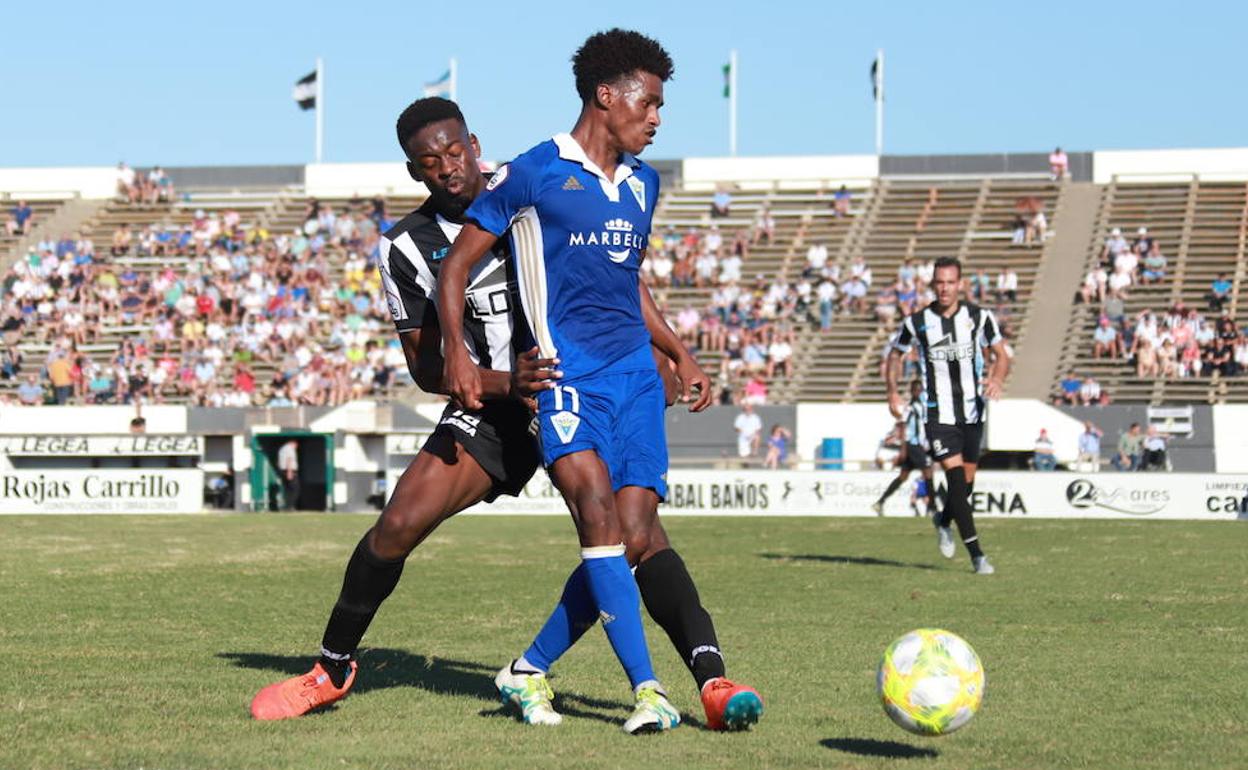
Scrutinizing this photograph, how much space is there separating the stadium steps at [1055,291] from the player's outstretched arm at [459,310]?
30929 mm

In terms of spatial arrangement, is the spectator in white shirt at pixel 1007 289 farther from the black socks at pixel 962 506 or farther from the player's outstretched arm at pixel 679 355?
the player's outstretched arm at pixel 679 355

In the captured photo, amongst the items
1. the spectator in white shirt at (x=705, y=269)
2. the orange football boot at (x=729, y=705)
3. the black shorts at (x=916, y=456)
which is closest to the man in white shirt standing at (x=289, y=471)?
the spectator in white shirt at (x=705, y=269)

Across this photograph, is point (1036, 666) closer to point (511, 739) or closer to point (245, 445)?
point (511, 739)

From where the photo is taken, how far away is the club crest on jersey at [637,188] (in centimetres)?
688

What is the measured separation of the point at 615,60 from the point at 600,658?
3307 millimetres

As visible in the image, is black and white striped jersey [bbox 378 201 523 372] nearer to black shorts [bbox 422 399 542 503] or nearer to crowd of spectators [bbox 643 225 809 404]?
black shorts [bbox 422 399 542 503]

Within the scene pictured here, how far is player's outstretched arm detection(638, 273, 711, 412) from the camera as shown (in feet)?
23.9

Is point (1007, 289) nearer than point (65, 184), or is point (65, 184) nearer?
point (1007, 289)

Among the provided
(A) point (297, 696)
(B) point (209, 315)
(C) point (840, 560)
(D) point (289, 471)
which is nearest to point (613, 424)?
(A) point (297, 696)

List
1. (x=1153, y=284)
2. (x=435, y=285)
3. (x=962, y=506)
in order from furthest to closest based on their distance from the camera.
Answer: (x=1153, y=284), (x=962, y=506), (x=435, y=285)

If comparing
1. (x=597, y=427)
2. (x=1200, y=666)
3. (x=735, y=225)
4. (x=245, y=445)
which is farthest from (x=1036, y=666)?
(x=735, y=225)

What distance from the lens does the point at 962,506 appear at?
1531 cm

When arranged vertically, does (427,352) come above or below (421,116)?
below

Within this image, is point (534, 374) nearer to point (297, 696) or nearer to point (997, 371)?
point (297, 696)
